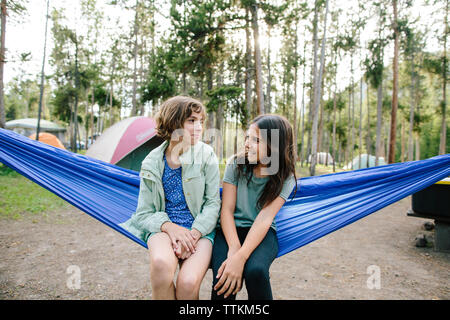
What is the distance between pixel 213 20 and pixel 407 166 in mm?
7016

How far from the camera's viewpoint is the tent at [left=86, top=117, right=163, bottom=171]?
5617 millimetres

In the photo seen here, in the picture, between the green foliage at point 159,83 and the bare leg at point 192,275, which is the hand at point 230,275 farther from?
the green foliage at point 159,83

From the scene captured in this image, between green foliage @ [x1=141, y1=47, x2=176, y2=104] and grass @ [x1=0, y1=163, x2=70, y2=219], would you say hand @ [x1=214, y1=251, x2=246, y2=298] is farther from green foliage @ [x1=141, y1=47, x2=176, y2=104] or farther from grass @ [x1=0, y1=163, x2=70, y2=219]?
green foliage @ [x1=141, y1=47, x2=176, y2=104]

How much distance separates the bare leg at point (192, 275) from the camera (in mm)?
1055

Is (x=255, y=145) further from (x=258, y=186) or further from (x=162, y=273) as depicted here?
(x=162, y=273)

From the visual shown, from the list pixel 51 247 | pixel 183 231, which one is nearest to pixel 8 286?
pixel 51 247

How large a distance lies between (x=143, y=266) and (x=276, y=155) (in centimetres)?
182

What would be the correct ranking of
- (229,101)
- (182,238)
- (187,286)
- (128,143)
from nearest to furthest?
(187,286) → (182,238) → (128,143) → (229,101)

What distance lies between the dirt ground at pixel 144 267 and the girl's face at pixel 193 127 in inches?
51.0

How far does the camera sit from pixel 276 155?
4.48ft

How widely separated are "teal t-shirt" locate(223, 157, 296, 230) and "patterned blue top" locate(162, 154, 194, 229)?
243mm

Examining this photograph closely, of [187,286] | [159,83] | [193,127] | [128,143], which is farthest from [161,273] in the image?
[159,83]

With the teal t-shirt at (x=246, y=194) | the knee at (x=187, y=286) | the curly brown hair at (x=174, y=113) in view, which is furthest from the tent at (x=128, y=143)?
the knee at (x=187, y=286)
